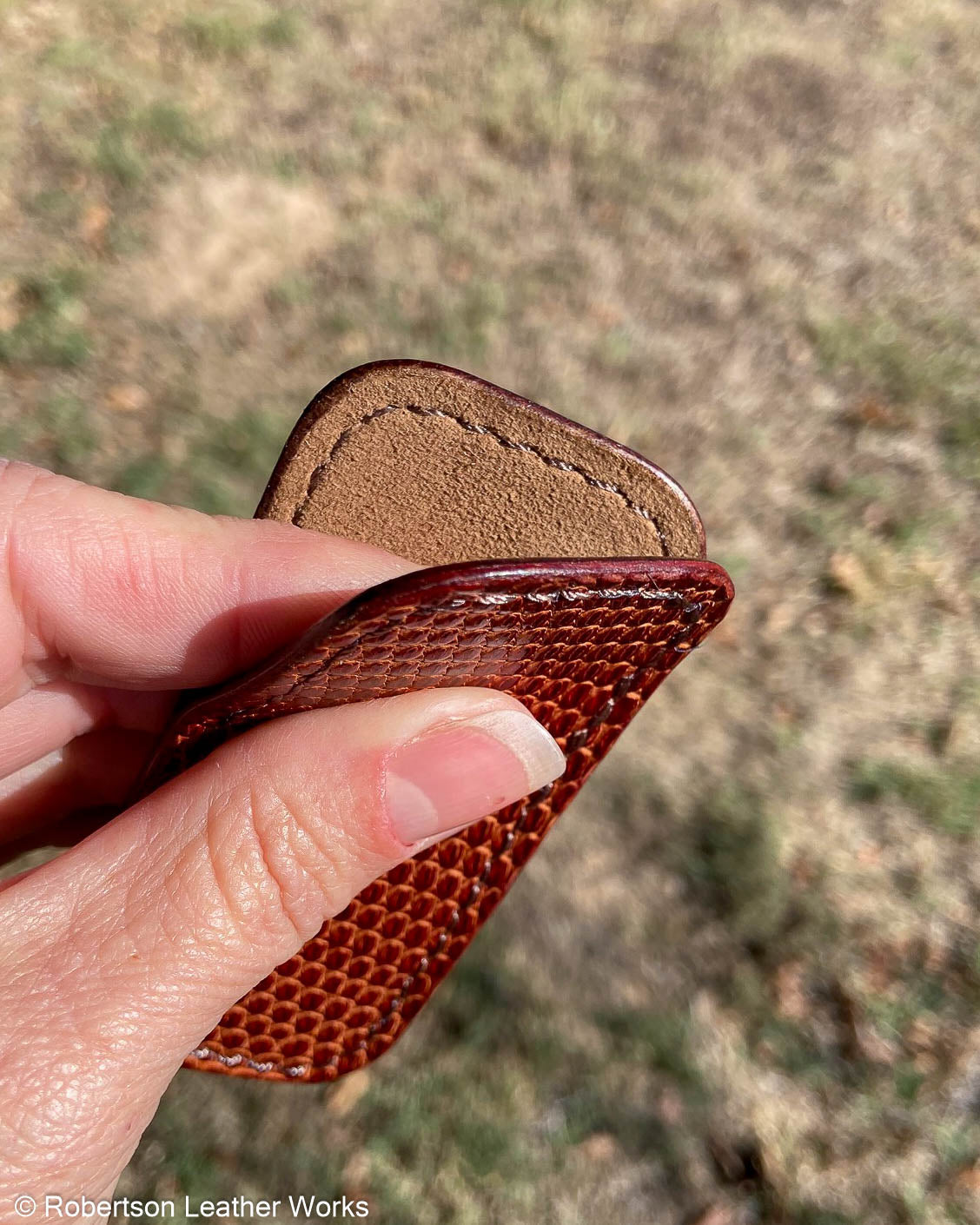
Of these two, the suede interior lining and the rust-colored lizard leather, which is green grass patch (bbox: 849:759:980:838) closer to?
the rust-colored lizard leather

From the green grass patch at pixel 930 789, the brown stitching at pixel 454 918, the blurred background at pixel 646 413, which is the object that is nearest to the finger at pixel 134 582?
the brown stitching at pixel 454 918

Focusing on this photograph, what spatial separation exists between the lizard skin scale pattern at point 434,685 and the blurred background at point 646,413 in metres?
0.70

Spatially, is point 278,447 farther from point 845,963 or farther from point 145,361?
point 845,963

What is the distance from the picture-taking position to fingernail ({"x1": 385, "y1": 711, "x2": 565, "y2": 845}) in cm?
132

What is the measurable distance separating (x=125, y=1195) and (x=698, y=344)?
2.70m

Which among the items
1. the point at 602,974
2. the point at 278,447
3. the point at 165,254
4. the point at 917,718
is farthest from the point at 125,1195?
the point at 165,254

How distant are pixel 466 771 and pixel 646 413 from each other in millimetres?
2035

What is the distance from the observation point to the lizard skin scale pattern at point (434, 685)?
44.8 inches

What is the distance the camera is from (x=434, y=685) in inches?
52.6

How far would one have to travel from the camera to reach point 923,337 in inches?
128

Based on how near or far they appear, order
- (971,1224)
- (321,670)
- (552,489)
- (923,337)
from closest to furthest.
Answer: (321,670) < (552,489) < (971,1224) < (923,337)

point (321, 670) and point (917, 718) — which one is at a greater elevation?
point (321, 670)

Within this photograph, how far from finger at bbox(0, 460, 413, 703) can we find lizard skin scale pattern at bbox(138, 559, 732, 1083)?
143 mm

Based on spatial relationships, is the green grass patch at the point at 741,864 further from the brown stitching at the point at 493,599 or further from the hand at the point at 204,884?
the brown stitching at the point at 493,599
